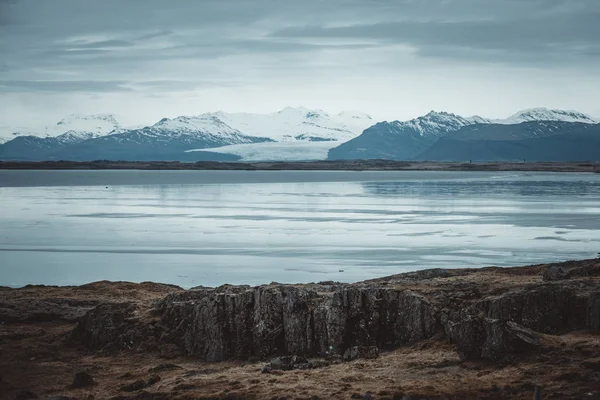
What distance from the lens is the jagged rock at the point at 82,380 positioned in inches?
938

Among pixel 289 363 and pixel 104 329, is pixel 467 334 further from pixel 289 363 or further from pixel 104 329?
pixel 104 329

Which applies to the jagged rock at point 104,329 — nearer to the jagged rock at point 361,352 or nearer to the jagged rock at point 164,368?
the jagged rock at point 164,368

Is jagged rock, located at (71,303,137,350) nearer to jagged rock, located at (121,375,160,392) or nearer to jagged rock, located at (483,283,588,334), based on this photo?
jagged rock, located at (121,375,160,392)

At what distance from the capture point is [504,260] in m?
45.8

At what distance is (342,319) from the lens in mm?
26547

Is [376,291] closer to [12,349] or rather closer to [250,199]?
[12,349]

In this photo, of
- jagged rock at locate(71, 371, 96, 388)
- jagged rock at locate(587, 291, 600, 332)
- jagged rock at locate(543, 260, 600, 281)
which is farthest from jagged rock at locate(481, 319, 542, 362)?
jagged rock at locate(71, 371, 96, 388)

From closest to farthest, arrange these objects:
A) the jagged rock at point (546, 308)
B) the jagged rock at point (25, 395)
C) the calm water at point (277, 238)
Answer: the jagged rock at point (25, 395) → the jagged rock at point (546, 308) → the calm water at point (277, 238)

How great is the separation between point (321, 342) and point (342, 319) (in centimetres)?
98

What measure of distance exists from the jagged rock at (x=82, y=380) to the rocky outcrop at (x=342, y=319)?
13.5ft

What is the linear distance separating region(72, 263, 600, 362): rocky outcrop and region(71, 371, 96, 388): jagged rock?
4.12 metres

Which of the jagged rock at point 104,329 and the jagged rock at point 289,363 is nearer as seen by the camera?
the jagged rock at point 289,363

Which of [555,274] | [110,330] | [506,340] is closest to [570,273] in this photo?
[555,274]

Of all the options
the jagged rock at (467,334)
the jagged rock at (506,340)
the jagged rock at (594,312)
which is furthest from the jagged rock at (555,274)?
the jagged rock at (506,340)
